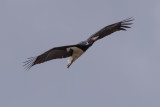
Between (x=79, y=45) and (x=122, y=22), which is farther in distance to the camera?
(x=122, y=22)

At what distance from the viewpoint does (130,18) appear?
3158cm

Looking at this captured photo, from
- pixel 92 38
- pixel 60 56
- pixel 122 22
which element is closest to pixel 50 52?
pixel 60 56

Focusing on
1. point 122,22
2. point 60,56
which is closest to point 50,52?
point 60,56

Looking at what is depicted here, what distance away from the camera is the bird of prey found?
28.9 metres

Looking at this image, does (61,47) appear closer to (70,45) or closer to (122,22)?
(70,45)

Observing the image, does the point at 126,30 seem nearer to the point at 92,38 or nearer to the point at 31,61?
the point at 92,38

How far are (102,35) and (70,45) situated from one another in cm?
347

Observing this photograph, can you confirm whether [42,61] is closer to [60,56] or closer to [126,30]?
[60,56]

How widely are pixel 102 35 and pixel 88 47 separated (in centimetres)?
273

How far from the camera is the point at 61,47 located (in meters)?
29.0

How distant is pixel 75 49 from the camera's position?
28938 mm

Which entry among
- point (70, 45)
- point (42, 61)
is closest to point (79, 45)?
point (70, 45)

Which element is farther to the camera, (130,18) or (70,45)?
(130,18)

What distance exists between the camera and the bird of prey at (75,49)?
28.9 metres
